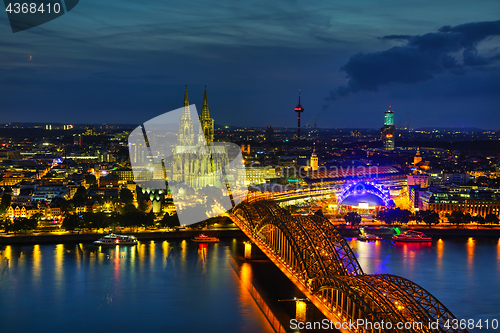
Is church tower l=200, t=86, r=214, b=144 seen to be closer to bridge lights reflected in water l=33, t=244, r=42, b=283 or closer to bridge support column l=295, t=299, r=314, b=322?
bridge lights reflected in water l=33, t=244, r=42, b=283

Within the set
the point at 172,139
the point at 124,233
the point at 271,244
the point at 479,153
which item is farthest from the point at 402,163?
the point at 271,244

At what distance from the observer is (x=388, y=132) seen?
2052 inches

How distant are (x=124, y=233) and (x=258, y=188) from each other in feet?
24.7

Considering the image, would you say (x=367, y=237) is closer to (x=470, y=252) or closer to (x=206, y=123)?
(x=470, y=252)

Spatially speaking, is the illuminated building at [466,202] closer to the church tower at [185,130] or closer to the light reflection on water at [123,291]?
the light reflection on water at [123,291]

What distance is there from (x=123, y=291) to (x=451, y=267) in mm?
4886

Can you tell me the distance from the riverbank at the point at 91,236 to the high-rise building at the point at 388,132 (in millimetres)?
38798

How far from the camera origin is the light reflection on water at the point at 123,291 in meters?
6.45

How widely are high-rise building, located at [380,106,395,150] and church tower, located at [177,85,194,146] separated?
30574 millimetres

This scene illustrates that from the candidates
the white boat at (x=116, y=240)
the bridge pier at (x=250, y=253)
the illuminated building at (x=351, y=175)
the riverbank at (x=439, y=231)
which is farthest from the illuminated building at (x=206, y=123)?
the bridge pier at (x=250, y=253)

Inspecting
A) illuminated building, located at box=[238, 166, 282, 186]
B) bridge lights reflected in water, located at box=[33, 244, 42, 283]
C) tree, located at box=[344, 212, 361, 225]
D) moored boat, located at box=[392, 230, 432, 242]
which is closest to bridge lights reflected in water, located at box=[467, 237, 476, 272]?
moored boat, located at box=[392, 230, 432, 242]

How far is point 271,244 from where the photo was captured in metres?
8.41

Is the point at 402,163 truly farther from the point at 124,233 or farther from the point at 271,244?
the point at 271,244

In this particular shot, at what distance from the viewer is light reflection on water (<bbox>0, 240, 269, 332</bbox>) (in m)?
6.45
